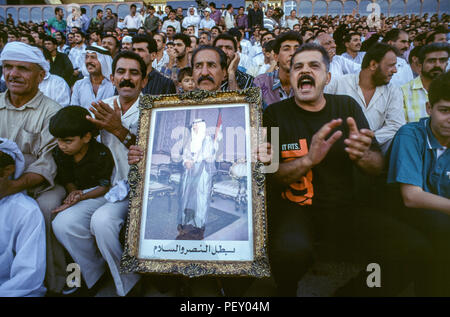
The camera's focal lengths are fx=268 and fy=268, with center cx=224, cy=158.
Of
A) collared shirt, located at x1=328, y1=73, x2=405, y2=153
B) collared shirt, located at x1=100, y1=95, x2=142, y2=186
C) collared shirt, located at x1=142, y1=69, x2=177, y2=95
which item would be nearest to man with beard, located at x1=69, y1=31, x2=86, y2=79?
collared shirt, located at x1=142, y1=69, x2=177, y2=95

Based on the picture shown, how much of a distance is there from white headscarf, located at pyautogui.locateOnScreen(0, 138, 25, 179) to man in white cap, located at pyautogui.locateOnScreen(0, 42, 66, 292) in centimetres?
6

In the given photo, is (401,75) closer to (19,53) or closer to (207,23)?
(19,53)

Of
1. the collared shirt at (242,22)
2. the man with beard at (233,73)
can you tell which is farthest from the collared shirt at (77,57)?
the collared shirt at (242,22)

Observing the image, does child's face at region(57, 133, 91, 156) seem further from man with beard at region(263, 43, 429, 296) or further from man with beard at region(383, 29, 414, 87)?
man with beard at region(383, 29, 414, 87)

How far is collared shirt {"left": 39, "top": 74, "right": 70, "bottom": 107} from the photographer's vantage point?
4641mm

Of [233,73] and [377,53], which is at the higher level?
[233,73]

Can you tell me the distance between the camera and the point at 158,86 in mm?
4398

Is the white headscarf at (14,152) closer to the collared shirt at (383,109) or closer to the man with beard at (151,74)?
the man with beard at (151,74)

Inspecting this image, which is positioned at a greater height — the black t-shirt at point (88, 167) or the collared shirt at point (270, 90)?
the collared shirt at point (270, 90)

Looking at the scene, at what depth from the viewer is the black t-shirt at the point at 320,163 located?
2266 mm

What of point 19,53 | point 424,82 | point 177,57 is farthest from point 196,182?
point 177,57

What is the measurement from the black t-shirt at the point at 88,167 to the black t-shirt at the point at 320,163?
1.63m

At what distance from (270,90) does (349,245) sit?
8.03ft

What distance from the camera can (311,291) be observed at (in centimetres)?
248
